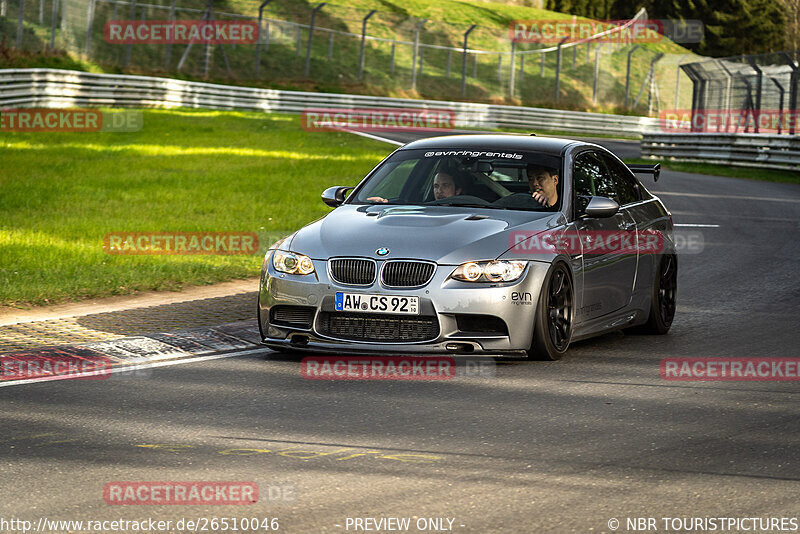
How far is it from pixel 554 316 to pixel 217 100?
35811 millimetres

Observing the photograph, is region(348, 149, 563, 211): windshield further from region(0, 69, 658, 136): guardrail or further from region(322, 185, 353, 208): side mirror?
region(0, 69, 658, 136): guardrail

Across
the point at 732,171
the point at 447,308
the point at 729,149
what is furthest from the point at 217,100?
the point at 447,308

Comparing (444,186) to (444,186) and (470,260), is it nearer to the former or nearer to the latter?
(444,186)

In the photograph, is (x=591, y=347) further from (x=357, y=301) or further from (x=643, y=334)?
(x=357, y=301)

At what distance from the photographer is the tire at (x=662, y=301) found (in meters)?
9.99

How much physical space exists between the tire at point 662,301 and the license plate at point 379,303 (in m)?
2.66

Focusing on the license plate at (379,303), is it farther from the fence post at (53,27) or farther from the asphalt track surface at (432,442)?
the fence post at (53,27)

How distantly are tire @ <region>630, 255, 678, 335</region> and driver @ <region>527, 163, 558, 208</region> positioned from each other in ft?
4.51

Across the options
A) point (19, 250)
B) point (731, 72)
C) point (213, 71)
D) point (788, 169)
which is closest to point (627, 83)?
point (213, 71)

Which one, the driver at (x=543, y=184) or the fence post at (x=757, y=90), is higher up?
the driver at (x=543, y=184)

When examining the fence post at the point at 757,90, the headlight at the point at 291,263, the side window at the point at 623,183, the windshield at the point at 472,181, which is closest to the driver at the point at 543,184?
the windshield at the point at 472,181

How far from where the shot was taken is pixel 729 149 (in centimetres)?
3325

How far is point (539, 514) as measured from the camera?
5.05 meters

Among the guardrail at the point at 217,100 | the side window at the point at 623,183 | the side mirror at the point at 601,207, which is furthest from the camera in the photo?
the guardrail at the point at 217,100
